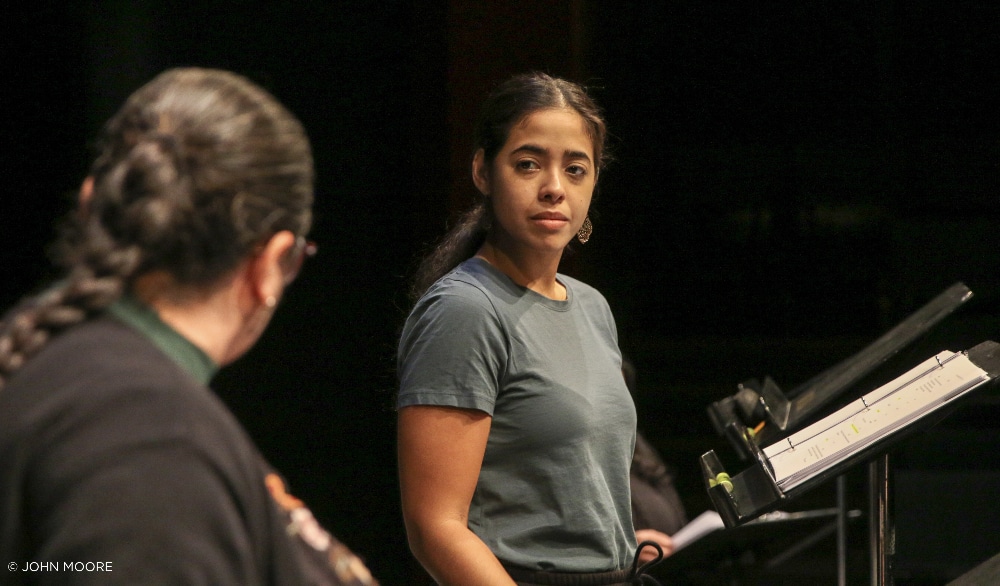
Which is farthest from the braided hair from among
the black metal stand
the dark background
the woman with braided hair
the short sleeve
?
the dark background

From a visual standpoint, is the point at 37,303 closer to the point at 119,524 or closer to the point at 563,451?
the point at 119,524

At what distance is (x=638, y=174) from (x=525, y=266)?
2312 mm

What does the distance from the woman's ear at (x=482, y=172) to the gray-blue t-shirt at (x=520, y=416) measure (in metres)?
0.23

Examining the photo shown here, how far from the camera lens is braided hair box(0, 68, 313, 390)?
0.78 meters

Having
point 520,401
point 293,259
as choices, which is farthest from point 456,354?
point 293,259

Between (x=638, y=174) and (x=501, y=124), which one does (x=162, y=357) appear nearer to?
(x=501, y=124)

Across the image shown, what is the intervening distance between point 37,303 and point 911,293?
3395 millimetres

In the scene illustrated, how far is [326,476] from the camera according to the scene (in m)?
3.30

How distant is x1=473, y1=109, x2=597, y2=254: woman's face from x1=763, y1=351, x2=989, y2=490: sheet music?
49 centimetres

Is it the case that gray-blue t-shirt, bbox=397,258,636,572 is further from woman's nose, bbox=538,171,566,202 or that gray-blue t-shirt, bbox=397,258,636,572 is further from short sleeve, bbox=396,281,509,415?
woman's nose, bbox=538,171,566,202

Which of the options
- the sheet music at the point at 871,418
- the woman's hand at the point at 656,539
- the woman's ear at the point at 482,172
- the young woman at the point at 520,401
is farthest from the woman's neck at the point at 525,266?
the woman's hand at the point at 656,539

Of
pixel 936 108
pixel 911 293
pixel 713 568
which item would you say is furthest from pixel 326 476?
pixel 936 108

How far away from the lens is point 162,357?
764 millimetres

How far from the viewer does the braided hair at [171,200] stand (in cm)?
78
